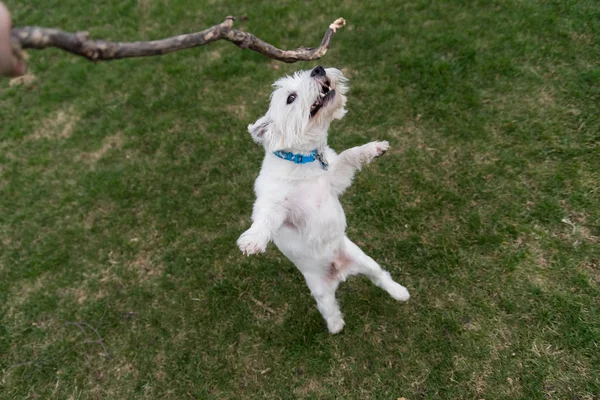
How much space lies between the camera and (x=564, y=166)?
3838 mm

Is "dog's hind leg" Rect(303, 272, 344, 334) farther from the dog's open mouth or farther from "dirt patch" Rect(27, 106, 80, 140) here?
"dirt patch" Rect(27, 106, 80, 140)

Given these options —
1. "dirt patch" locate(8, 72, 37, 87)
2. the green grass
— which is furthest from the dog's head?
"dirt patch" locate(8, 72, 37, 87)

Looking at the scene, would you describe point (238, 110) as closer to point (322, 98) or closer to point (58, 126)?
point (58, 126)

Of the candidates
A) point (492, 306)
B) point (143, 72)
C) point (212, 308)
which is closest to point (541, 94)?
point (492, 306)

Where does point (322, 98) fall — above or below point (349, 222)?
above

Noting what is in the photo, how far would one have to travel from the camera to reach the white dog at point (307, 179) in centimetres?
258

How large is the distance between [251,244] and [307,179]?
72 cm

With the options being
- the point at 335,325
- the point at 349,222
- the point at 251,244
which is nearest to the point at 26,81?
the point at 349,222

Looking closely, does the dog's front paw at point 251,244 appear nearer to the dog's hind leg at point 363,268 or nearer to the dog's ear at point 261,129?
the dog's ear at point 261,129

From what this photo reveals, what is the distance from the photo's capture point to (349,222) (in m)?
4.09

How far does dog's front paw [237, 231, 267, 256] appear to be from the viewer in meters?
2.31

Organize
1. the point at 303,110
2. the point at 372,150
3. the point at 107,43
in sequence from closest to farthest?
the point at 107,43 → the point at 303,110 → the point at 372,150

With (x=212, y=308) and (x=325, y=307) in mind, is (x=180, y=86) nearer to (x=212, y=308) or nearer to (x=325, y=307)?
(x=212, y=308)

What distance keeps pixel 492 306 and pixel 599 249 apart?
1.03 metres
